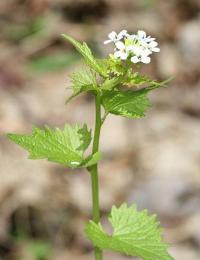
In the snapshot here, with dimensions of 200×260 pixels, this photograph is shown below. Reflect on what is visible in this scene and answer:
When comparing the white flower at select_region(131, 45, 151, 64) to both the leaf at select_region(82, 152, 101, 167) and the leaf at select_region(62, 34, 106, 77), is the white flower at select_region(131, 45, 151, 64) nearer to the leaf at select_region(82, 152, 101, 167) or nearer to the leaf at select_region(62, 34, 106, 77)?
the leaf at select_region(62, 34, 106, 77)

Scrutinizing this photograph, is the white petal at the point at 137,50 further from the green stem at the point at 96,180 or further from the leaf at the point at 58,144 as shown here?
the leaf at the point at 58,144

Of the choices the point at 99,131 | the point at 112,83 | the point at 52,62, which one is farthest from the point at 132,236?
the point at 52,62

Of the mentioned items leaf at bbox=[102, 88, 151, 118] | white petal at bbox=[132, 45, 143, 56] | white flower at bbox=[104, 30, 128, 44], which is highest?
white flower at bbox=[104, 30, 128, 44]

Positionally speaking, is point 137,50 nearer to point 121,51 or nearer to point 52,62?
point 121,51

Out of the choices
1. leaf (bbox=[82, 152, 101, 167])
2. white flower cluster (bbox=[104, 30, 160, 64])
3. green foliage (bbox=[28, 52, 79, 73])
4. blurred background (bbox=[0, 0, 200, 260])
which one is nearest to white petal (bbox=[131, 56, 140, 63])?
white flower cluster (bbox=[104, 30, 160, 64])

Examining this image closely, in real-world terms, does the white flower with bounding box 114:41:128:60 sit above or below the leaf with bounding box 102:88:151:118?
above

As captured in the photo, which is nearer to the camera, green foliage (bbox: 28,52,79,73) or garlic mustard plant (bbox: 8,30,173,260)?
garlic mustard plant (bbox: 8,30,173,260)
